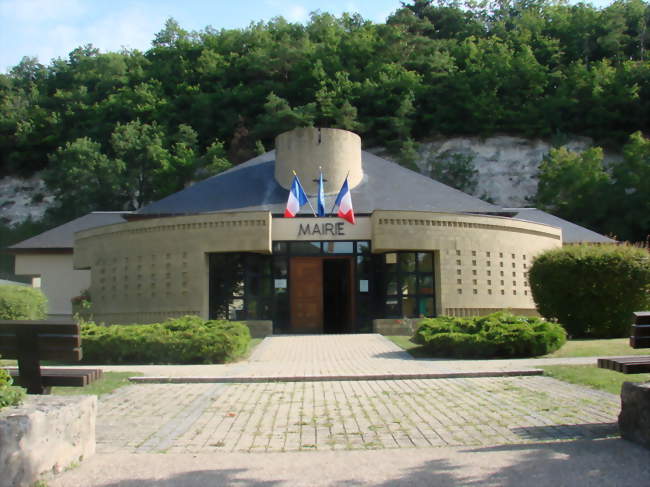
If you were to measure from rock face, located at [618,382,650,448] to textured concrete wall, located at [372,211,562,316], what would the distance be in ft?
55.1

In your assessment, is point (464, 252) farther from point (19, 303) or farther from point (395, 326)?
point (19, 303)

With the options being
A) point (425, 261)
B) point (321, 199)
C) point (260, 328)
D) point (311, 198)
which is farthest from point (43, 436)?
point (311, 198)

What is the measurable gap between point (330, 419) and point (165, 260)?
682 inches

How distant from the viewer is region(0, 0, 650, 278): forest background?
59.1 m

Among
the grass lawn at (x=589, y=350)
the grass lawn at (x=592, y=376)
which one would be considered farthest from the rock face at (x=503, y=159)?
the grass lawn at (x=592, y=376)

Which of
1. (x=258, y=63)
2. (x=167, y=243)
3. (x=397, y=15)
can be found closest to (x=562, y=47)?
(x=397, y=15)

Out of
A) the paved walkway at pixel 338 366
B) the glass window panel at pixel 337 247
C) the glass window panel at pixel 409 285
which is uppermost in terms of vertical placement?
the glass window panel at pixel 337 247

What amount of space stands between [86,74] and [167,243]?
57.8 m

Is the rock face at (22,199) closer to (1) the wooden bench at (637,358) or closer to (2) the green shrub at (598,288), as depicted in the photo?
(2) the green shrub at (598,288)

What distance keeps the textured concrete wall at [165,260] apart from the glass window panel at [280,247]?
3.62 ft

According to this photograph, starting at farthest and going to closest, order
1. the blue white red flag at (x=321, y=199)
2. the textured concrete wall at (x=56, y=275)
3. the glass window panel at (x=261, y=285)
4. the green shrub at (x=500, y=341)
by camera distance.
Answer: the textured concrete wall at (x=56, y=275), the blue white red flag at (x=321, y=199), the glass window panel at (x=261, y=285), the green shrub at (x=500, y=341)

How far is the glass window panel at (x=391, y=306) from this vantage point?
23.4 m

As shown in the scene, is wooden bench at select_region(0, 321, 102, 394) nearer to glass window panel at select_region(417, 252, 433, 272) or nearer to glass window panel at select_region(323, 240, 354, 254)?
glass window panel at select_region(323, 240, 354, 254)

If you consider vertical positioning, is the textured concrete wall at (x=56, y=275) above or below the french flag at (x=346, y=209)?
below
